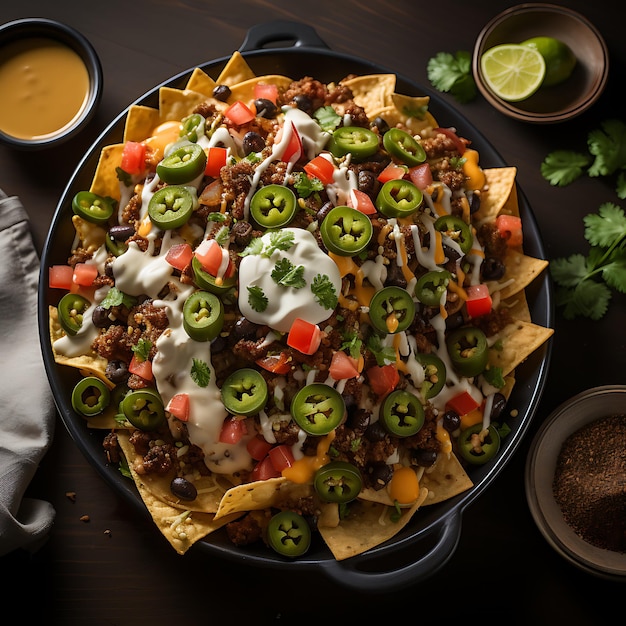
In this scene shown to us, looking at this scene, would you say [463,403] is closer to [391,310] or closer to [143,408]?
[391,310]

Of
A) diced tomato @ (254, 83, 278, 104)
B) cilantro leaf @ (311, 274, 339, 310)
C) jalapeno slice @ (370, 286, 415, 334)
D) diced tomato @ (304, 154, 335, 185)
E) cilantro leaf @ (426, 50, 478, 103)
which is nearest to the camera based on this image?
cilantro leaf @ (311, 274, 339, 310)

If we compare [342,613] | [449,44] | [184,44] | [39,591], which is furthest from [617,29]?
[39,591]

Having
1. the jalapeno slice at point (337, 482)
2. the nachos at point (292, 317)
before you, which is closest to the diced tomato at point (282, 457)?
the nachos at point (292, 317)

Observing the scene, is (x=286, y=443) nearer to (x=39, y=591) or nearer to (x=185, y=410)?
(x=185, y=410)

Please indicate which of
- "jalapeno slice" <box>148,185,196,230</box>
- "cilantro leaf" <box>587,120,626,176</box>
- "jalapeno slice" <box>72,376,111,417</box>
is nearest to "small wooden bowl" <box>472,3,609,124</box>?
"cilantro leaf" <box>587,120,626,176</box>

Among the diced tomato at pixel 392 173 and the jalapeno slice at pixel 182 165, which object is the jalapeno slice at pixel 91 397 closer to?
the jalapeno slice at pixel 182 165

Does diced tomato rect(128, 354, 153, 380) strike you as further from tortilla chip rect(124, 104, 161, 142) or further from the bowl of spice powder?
the bowl of spice powder
